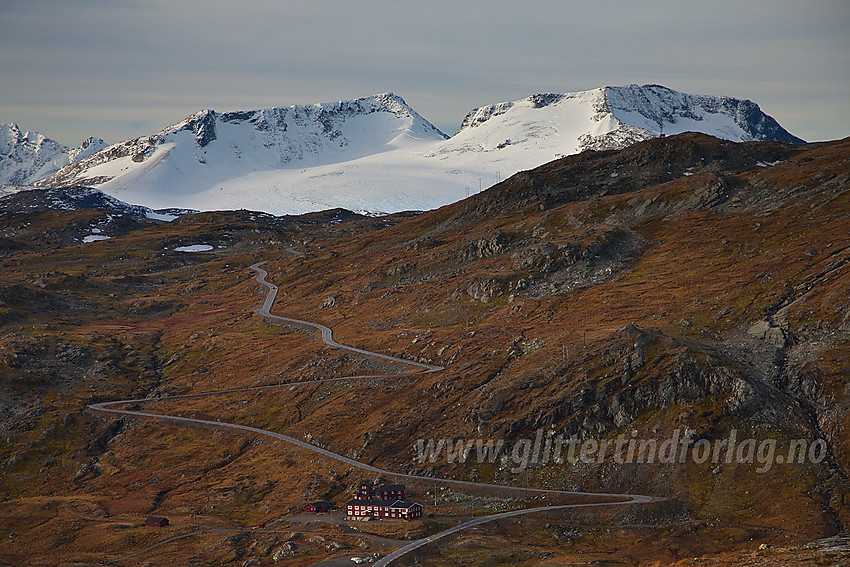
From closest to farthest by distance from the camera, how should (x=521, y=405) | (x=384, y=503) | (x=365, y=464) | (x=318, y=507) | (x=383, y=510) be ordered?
(x=383, y=510)
(x=384, y=503)
(x=318, y=507)
(x=365, y=464)
(x=521, y=405)

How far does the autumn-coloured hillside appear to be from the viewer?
9669 centimetres

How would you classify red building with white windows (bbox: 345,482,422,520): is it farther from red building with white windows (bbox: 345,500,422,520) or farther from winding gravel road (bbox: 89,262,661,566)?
winding gravel road (bbox: 89,262,661,566)

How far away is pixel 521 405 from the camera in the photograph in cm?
12250

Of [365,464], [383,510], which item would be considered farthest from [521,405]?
[383,510]

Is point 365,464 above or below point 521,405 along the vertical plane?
below

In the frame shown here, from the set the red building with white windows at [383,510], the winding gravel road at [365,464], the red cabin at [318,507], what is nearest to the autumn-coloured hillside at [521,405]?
the winding gravel road at [365,464]

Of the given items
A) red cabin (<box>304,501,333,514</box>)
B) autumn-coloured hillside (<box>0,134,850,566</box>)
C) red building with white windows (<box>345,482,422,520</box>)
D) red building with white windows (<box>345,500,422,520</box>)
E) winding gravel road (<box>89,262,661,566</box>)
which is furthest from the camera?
red cabin (<box>304,501,333,514</box>)

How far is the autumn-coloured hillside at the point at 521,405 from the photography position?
9669 centimetres

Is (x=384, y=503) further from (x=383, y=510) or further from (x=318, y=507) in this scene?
(x=318, y=507)

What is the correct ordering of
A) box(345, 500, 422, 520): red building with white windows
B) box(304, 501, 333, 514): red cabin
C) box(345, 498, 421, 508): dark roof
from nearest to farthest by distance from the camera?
box(345, 500, 422, 520): red building with white windows, box(345, 498, 421, 508): dark roof, box(304, 501, 333, 514): red cabin

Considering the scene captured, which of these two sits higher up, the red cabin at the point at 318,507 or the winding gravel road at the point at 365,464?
the winding gravel road at the point at 365,464

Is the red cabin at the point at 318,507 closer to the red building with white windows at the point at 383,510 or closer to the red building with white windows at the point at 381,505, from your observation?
the red building with white windows at the point at 381,505

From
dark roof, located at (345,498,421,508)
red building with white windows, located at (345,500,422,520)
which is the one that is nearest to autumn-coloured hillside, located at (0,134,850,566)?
red building with white windows, located at (345,500,422,520)

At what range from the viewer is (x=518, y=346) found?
5625 inches
